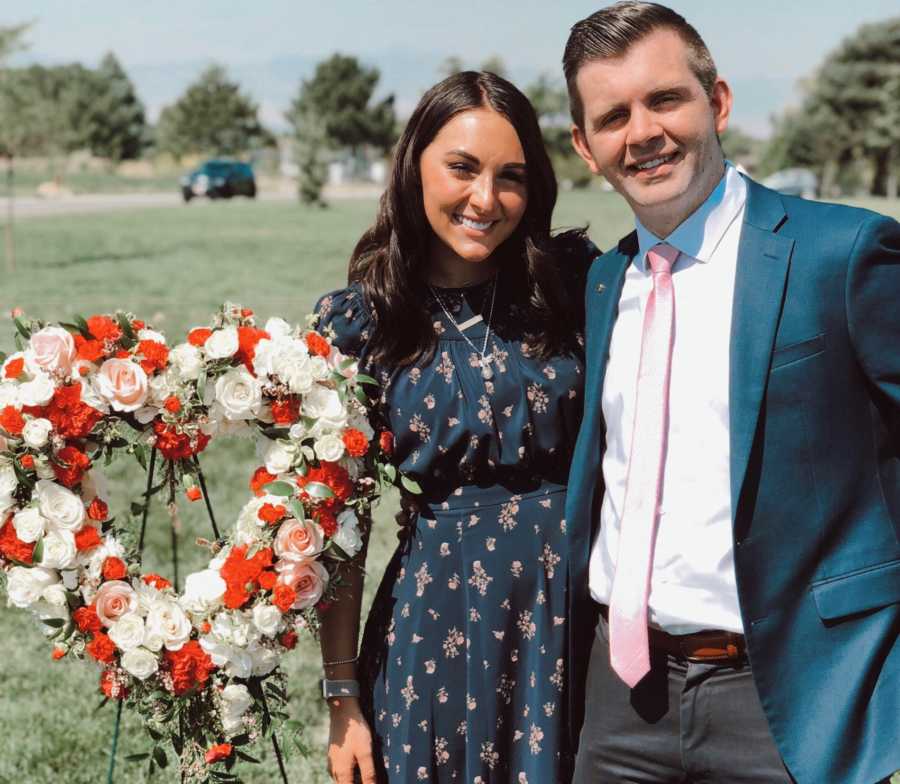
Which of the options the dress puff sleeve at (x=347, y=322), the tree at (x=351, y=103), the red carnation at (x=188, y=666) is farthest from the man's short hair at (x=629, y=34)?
the tree at (x=351, y=103)

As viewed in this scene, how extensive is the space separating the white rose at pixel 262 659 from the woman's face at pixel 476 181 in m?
1.22

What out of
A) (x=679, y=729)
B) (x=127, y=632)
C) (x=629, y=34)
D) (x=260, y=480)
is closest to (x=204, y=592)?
(x=127, y=632)

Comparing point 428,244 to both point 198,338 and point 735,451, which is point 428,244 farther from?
point 735,451

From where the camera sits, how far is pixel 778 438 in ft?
7.64

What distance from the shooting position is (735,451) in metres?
2.32

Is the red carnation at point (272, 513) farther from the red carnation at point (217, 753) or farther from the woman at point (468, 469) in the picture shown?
the red carnation at point (217, 753)

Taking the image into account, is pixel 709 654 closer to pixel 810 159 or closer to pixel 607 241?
pixel 607 241

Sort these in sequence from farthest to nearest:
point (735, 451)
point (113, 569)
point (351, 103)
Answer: point (351, 103) < point (113, 569) < point (735, 451)

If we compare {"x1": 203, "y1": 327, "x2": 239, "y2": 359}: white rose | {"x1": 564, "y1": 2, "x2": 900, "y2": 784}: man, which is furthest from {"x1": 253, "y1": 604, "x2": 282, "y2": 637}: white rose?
{"x1": 564, "y1": 2, "x2": 900, "y2": 784}: man

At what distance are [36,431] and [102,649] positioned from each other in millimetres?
610

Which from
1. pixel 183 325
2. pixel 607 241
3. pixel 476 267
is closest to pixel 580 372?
pixel 476 267

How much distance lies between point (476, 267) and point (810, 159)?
71460 mm

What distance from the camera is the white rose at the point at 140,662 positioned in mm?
2848

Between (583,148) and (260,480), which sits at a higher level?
(583,148)
